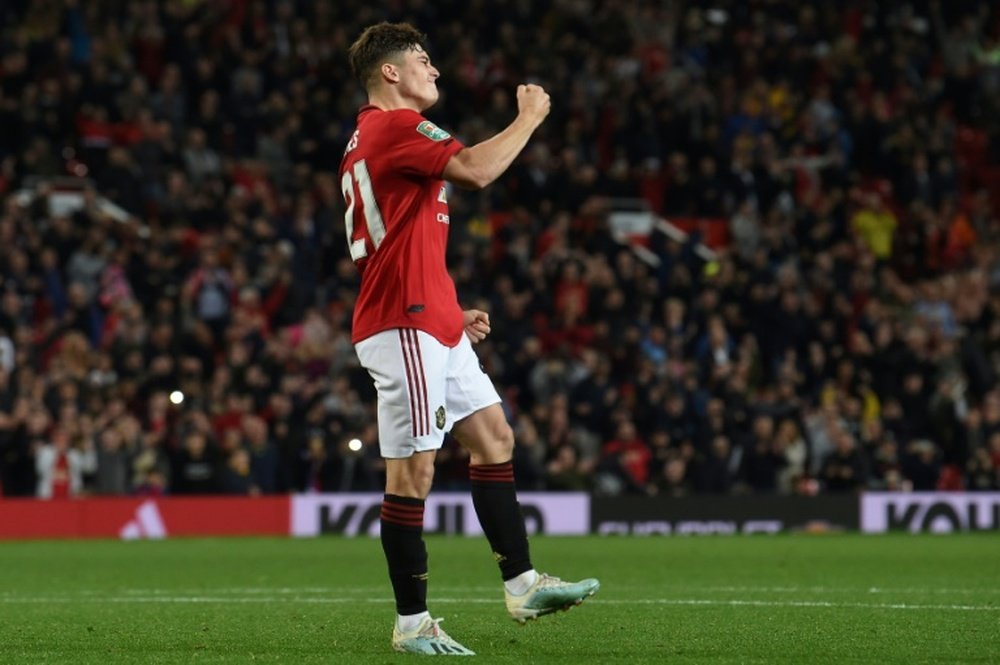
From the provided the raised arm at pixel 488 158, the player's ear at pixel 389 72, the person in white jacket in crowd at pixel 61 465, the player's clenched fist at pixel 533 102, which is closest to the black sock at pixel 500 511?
the raised arm at pixel 488 158

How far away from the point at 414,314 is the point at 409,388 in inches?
12.0

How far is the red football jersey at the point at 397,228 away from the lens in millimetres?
7273

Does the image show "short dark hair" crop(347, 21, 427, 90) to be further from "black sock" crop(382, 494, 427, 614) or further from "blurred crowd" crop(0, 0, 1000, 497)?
"blurred crowd" crop(0, 0, 1000, 497)

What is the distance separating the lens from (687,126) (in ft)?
84.6

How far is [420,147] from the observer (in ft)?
23.5

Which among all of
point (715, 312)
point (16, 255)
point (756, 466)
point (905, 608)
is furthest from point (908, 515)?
point (905, 608)

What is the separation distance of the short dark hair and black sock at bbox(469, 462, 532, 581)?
173 centimetres

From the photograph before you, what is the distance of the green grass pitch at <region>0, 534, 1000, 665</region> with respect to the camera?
7.25m

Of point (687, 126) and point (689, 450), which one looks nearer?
point (689, 450)

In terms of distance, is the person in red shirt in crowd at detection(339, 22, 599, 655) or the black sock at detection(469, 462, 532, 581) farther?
the black sock at detection(469, 462, 532, 581)

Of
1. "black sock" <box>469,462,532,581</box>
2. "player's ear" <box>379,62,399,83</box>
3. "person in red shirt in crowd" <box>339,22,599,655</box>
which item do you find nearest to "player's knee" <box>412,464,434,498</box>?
"person in red shirt in crowd" <box>339,22,599,655</box>

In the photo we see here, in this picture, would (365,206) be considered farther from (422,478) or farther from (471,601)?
(471,601)

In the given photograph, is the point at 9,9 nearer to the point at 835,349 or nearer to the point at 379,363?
the point at 835,349

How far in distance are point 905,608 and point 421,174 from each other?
3.94 meters
